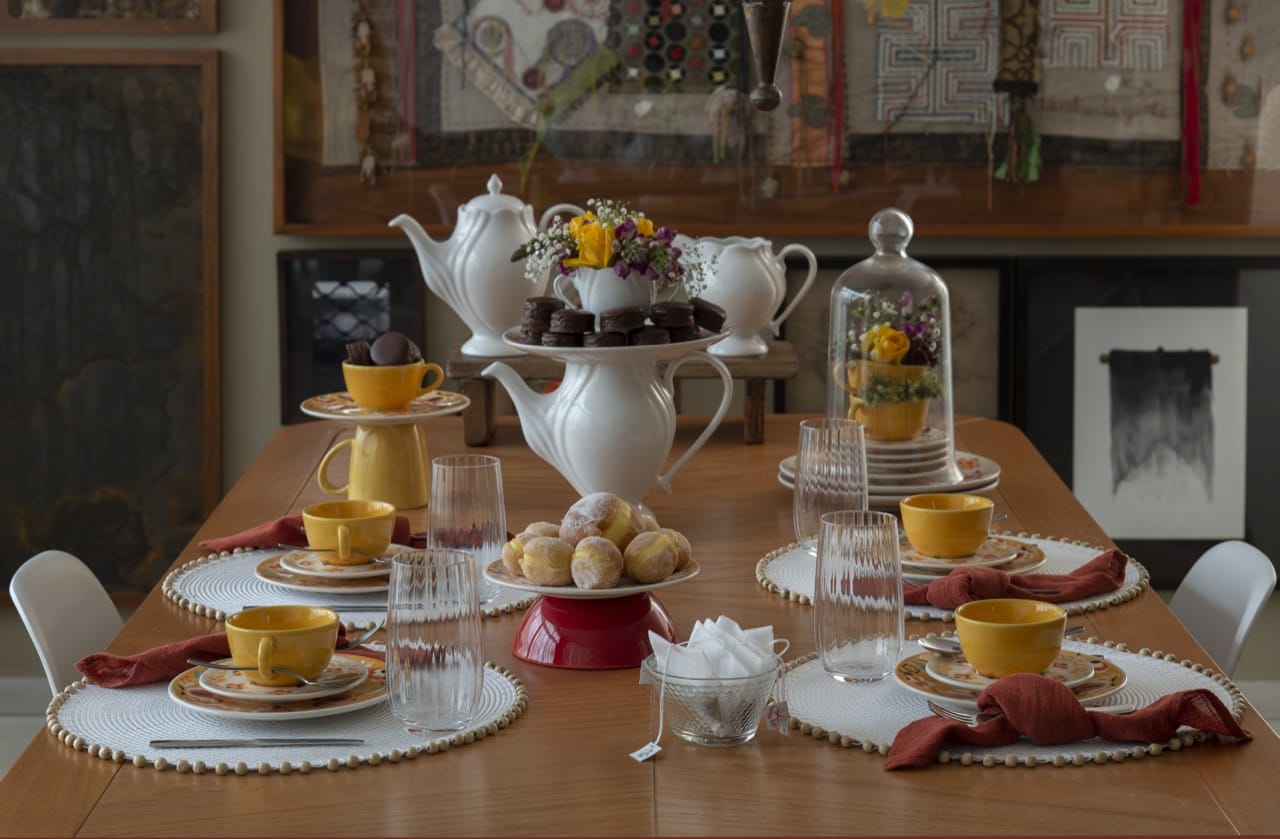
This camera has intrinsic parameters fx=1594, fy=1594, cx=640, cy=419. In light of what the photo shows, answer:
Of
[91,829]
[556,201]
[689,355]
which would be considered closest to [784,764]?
[91,829]

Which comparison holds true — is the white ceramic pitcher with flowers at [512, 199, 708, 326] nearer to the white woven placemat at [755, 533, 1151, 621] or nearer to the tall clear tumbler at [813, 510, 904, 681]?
the white woven placemat at [755, 533, 1151, 621]

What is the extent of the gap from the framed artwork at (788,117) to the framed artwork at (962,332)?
3.8 inches

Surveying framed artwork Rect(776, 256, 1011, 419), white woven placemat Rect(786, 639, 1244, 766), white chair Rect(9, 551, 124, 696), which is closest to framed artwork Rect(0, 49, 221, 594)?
framed artwork Rect(776, 256, 1011, 419)

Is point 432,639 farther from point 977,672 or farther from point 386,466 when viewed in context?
point 386,466

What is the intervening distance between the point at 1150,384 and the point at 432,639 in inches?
104

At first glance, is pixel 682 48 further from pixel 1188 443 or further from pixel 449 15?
pixel 1188 443

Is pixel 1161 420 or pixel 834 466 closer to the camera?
pixel 834 466

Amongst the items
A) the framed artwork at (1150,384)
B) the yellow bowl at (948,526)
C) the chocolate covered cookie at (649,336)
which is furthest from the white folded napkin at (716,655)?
the framed artwork at (1150,384)

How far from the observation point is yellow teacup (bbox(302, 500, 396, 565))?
5.70ft

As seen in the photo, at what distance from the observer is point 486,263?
8.30 ft

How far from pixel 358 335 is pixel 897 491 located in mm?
1730

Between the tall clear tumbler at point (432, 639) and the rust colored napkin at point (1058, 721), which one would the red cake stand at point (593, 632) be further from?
the rust colored napkin at point (1058, 721)

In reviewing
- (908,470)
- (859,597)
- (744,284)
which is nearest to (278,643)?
(859,597)

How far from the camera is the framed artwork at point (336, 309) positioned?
3.54 metres
